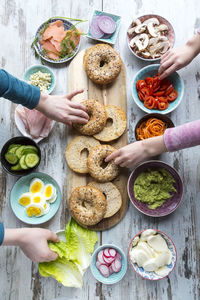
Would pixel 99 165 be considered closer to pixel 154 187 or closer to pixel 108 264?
pixel 154 187

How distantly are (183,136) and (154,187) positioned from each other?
463 mm

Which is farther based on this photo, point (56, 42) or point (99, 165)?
point (56, 42)

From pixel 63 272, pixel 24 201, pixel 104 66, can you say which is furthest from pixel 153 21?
pixel 63 272

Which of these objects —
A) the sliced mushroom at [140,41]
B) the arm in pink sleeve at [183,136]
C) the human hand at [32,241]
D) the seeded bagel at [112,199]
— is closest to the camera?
the arm in pink sleeve at [183,136]

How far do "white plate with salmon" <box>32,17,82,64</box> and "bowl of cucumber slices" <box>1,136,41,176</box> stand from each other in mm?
689

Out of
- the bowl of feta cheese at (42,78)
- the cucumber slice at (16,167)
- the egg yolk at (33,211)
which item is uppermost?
the bowl of feta cheese at (42,78)

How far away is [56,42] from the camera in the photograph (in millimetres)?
2453

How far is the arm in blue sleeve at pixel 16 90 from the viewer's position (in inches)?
80.3

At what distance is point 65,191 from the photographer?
238cm

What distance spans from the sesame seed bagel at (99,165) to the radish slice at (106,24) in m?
0.89

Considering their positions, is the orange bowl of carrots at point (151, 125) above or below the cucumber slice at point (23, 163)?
above

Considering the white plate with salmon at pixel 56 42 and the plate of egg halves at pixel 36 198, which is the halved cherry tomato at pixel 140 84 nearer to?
the white plate with salmon at pixel 56 42

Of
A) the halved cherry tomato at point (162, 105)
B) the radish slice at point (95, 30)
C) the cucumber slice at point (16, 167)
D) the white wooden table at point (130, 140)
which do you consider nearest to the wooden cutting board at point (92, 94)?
the white wooden table at point (130, 140)

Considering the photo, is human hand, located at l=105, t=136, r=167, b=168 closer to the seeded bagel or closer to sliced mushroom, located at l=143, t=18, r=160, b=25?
the seeded bagel
